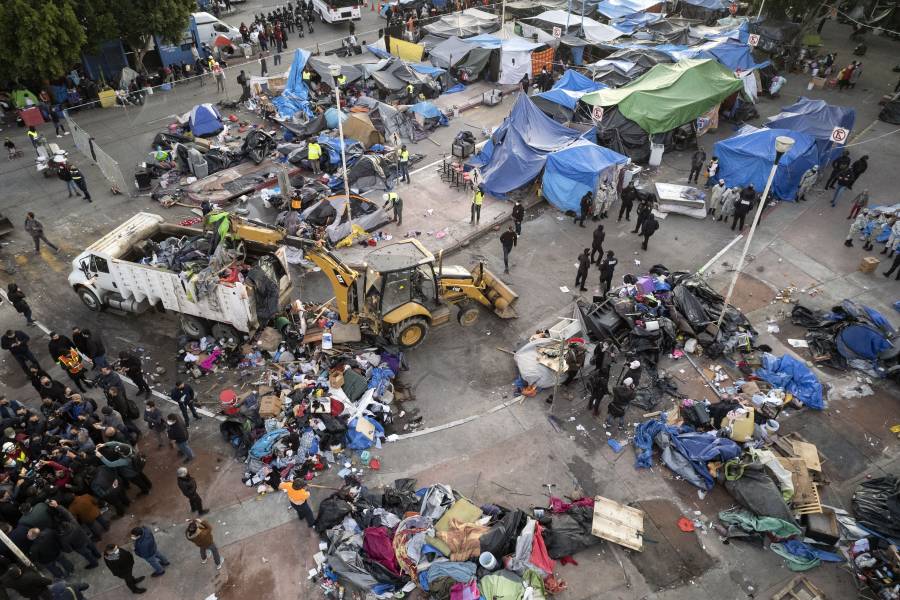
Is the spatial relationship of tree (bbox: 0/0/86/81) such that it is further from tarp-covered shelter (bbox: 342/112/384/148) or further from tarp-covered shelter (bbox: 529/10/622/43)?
tarp-covered shelter (bbox: 529/10/622/43)

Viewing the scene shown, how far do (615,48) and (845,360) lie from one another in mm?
20293

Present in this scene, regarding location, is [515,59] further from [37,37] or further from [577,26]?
[37,37]

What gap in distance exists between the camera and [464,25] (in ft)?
98.3

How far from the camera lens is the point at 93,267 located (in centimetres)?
1364

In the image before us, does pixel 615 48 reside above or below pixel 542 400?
above

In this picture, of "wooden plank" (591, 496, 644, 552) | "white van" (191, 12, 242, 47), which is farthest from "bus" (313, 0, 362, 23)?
"wooden plank" (591, 496, 644, 552)

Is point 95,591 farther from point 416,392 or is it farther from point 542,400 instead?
point 542,400

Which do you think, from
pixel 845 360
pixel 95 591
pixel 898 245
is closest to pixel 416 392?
pixel 95 591

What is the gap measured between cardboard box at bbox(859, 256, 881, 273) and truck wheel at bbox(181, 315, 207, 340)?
17.6 meters

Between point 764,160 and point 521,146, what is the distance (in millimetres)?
7821

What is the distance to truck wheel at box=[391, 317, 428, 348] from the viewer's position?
41.6 ft

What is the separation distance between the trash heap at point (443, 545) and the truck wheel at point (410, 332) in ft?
12.3

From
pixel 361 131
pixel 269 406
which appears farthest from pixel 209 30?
pixel 269 406

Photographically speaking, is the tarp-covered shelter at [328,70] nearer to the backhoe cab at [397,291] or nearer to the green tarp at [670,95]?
the green tarp at [670,95]
